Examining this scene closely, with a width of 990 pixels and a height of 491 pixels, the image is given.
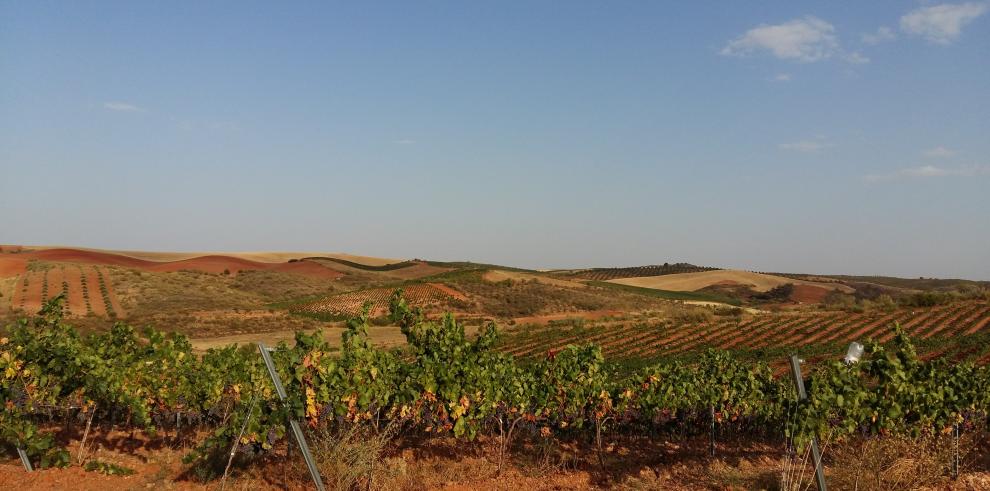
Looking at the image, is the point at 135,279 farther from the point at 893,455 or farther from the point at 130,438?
the point at 893,455

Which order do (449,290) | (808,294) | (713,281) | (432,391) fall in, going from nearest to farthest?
1. (432,391)
2. (449,290)
3. (808,294)
4. (713,281)

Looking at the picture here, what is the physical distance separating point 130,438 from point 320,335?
616 centimetres

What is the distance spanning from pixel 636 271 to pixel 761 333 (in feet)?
306

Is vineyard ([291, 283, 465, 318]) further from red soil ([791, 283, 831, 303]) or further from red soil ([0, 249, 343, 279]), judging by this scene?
red soil ([791, 283, 831, 303])

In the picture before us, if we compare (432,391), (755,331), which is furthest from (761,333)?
(432,391)

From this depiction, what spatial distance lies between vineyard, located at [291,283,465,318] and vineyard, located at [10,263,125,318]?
15.1m

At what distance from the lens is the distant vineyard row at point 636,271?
399 feet

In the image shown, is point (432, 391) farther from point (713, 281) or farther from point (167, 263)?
point (713, 281)

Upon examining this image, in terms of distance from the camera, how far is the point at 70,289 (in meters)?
48.5

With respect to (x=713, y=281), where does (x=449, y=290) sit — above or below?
below

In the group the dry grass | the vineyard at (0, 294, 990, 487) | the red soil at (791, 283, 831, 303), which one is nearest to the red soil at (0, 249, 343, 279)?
the vineyard at (0, 294, 990, 487)

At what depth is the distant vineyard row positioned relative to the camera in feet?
399

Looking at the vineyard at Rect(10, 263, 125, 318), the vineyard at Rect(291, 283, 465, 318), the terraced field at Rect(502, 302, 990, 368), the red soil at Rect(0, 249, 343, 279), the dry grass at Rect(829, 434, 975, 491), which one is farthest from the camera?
the red soil at Rect(0, 249, 343, 279)

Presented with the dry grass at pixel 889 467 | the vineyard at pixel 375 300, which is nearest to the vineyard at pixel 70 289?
the vineyard at pixel 375 300
